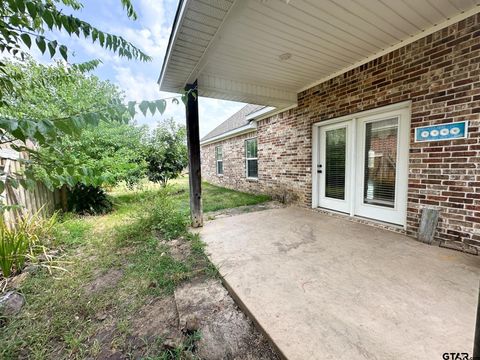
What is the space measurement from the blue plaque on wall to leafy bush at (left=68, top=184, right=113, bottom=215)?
676 cm

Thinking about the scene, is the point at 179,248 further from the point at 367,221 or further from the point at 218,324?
the point at 367,221

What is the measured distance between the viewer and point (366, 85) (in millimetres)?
3717

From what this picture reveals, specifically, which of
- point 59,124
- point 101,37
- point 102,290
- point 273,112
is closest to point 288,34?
point 101,37

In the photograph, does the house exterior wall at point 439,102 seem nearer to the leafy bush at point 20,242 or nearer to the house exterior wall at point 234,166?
the house exterior wall at point 234,166

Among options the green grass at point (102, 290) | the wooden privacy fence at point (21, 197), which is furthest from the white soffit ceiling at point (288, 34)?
the green grass at point (102, 290)

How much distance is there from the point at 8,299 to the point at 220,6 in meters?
3.54

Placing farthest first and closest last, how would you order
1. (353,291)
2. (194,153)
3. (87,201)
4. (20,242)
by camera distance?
(87,201), (194,153), (20,242), (353,291)

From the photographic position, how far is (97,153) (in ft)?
16.5

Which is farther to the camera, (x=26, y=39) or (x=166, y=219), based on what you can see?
(x=166, y=219)

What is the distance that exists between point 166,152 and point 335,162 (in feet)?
21.2

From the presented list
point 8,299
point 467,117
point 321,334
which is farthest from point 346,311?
point 8,299

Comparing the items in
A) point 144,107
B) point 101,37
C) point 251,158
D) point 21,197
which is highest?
point 101,37

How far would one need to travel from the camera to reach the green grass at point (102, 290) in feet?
5.31

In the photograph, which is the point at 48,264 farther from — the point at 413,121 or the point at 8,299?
the point at 413,121
